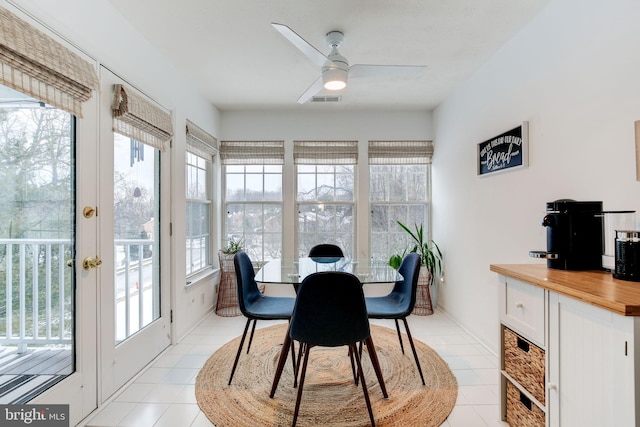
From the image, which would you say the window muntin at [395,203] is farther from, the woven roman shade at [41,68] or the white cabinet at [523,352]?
the woven roman shade at [41,68]

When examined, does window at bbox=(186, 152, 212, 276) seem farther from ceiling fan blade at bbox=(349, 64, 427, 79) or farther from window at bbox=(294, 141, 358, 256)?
ceiling fan blade at bbox=(349, 64, 427, 79)

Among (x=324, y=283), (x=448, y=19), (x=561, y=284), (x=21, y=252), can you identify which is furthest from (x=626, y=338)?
(x=21, y=252)

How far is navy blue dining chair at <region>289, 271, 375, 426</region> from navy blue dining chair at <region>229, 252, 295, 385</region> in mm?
470

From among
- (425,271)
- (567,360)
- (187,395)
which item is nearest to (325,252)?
(425,271)

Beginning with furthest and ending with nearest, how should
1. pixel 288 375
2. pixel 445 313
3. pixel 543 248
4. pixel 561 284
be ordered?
pixel 445 313
pixel 288 375
pixel 543 248
pixel 561 284

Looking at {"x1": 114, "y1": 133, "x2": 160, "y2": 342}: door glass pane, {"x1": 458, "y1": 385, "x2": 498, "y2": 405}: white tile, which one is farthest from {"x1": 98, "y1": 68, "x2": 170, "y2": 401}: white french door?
{"x1": 458, "y1": 385, "x2": 498, "y2": 405}: white tile

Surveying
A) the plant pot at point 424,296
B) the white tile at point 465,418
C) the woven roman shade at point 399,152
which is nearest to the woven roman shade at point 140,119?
the woven roman shade at point 399,152

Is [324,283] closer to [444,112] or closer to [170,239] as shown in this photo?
[170,239]

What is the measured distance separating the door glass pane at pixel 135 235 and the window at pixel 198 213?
0.74 meters

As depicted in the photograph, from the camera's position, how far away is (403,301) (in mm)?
2400

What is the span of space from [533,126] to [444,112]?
5.58 ft

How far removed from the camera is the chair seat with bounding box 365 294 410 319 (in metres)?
2.20

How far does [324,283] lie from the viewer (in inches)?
67.1

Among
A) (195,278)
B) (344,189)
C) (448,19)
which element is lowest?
(195,278)
